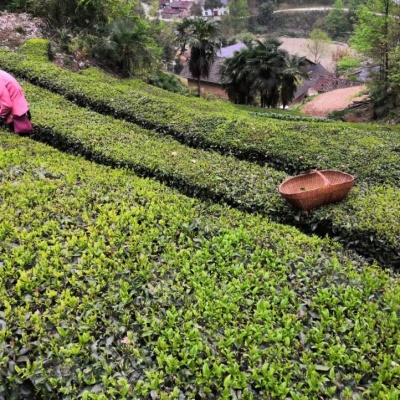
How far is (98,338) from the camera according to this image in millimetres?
2418

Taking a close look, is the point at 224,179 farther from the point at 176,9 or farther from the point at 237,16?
the point at 176,9

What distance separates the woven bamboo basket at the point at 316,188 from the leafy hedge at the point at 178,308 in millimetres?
638

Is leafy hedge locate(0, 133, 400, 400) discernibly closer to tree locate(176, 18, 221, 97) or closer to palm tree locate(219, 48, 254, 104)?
tree locate(176, 18, 221, 97)

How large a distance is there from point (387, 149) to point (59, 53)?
13681 millimetres

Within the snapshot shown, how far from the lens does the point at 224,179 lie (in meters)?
5.11

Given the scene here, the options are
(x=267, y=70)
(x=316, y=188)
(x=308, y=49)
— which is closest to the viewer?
(x=316, y=188)

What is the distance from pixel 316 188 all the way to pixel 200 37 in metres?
20.1

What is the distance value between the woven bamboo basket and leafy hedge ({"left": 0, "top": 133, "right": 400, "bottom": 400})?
→ 2.09 ft

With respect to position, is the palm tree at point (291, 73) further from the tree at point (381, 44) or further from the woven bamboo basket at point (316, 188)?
the woven bamboo basket at point (316, 188)

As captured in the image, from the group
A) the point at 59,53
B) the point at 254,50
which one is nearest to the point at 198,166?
the point at 59,53

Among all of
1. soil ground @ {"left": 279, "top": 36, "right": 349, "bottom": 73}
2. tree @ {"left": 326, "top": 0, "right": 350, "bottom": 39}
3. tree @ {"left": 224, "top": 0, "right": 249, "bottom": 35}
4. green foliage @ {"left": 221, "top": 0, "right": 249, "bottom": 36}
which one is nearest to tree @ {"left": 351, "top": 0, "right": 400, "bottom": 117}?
soil ground @ {"left": 279, "top": 36, "right": 349, "bottom": 73}

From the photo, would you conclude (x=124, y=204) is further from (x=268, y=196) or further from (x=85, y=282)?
(x=268, y=196)

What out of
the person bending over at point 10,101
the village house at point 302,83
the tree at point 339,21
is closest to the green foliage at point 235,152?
the person bending over at point 10,101

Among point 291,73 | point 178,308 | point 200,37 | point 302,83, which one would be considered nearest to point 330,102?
point 302,83
